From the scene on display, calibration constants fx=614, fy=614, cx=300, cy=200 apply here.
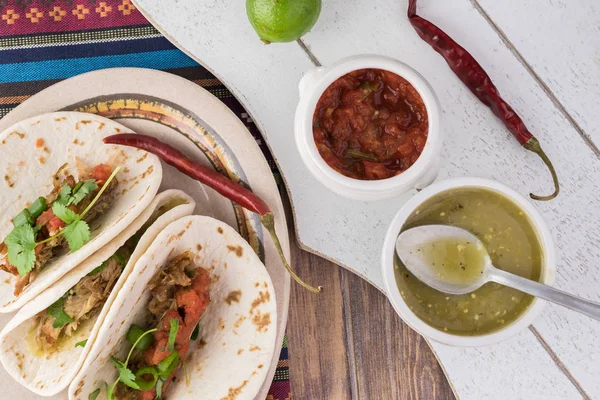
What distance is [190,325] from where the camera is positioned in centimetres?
248

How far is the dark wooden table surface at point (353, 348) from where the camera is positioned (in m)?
2.80

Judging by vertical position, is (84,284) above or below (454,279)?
below

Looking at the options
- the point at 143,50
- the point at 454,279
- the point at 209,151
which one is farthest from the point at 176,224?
the point at 454,279

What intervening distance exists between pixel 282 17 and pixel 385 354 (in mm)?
1577

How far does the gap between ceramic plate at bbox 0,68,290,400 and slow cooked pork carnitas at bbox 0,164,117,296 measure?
25cm

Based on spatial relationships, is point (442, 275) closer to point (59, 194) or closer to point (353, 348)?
point (353, 348)

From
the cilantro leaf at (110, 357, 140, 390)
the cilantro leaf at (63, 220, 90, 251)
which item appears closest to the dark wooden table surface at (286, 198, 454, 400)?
the cilantro leaf at (110, 357, 140, 390)

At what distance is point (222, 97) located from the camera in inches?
108

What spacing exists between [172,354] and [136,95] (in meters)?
1.06

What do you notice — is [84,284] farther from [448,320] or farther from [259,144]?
[448,320]

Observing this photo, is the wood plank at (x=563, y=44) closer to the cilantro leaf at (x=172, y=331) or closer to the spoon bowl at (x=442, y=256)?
the spoon bowl at (x=442, y=256)

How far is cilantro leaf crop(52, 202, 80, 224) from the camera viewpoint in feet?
7.75

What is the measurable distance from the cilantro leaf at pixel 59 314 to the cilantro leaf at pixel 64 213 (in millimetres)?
353

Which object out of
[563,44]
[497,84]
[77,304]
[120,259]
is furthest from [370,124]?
[77,304]
